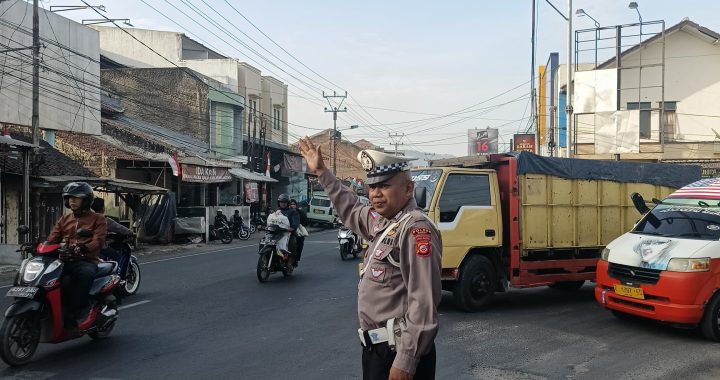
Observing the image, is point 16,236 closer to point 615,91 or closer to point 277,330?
point 277,330

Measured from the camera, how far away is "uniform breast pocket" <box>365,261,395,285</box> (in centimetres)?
295

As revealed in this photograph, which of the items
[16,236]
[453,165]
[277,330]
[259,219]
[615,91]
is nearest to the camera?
[277,330]

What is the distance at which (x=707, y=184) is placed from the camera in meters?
8.50

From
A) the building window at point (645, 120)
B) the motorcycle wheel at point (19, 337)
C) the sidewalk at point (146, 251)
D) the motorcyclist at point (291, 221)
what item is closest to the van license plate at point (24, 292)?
the motorcycle wheel at point (19, 337)

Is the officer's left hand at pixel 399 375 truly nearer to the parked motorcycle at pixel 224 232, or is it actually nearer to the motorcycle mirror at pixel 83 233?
the motorcycle mirror at pixel 83 233

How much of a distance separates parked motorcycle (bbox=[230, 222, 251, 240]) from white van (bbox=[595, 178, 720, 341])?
65.8ft

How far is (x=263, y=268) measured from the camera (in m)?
12.0

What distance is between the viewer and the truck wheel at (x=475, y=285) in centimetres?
858

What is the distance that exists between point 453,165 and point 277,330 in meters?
3.95

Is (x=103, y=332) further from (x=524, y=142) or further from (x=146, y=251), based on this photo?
(x=524, y=142)

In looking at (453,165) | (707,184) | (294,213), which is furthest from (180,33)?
(707,184)

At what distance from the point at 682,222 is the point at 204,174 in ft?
65.9

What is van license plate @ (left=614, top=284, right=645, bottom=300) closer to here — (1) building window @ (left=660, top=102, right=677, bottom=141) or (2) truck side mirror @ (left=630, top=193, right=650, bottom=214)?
(2) truck side mirror @ (left=630, top=193, right=650, bottom=214)

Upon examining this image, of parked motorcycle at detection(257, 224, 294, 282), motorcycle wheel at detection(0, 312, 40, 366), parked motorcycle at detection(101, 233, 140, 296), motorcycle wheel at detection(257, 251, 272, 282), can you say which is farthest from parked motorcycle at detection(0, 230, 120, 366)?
parked motorcycle at detection(257, 224, 294, 282)
